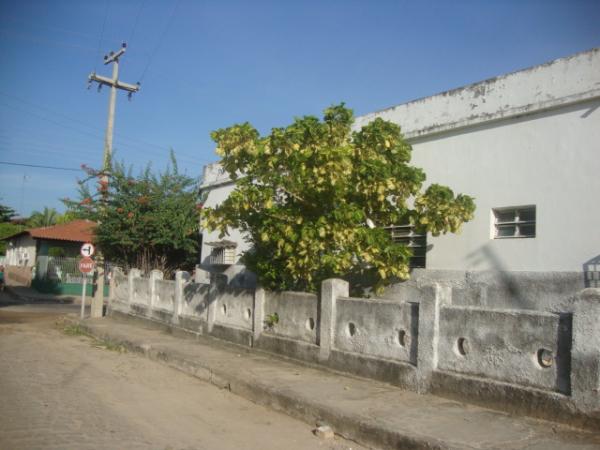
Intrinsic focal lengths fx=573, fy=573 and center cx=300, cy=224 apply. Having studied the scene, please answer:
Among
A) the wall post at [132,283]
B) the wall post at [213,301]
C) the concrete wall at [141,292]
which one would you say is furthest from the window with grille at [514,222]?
the wall post at [132,283]

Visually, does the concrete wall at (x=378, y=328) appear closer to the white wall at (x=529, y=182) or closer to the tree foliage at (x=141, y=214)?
the white wall at (x=529, y=182)

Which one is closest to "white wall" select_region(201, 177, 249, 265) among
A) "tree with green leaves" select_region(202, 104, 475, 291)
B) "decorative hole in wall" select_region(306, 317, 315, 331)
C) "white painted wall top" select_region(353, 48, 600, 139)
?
"white painted wall top" select_region(353, 48, 600, 139)

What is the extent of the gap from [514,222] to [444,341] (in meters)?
3.22

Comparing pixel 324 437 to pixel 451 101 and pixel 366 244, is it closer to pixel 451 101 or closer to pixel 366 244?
pixel 366 244

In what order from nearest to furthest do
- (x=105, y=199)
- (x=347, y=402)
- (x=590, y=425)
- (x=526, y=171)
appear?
(x=590, y=425) → (x=347, y=402) → (x=526, y=171) → (x=105, y=199)

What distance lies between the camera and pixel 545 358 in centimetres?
605

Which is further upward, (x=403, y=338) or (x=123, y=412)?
(x=403, y=338)

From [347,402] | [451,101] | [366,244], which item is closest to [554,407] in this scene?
[347,402]

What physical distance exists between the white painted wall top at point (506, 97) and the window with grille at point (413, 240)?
5.82ft

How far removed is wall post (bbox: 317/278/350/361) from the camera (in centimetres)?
873

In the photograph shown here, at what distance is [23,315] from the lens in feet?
61.6

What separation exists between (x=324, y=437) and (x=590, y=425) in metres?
2.62

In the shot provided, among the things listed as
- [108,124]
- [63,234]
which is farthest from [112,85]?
[63,234]

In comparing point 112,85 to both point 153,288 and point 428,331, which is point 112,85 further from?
point 428,331
